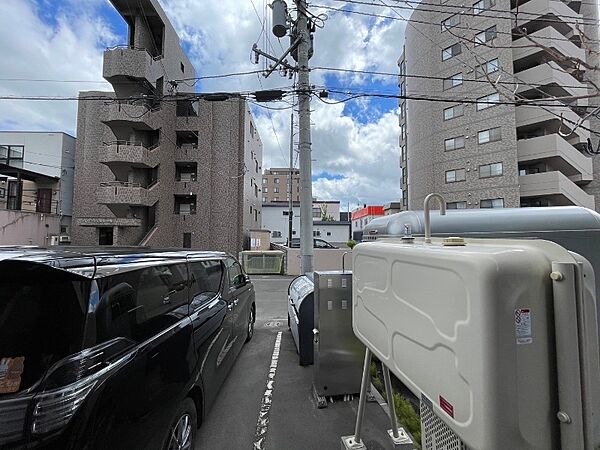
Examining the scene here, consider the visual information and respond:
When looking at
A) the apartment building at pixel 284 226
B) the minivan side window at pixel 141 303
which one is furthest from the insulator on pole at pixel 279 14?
the apartment building at pixel 284 226

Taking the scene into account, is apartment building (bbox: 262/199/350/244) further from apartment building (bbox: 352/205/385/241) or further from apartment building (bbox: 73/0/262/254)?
apartment building (bbox: 73/0/262/254)

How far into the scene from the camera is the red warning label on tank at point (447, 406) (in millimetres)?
1121

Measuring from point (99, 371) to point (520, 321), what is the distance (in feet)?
6.10

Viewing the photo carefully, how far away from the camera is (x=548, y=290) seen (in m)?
1.02

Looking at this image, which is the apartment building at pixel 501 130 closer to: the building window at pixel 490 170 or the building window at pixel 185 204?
the building window at pixel 490 170

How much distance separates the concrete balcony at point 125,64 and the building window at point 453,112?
20.2 metres

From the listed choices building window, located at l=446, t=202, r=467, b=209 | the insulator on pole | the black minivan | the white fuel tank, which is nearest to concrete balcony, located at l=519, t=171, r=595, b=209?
building window, located at l=446, t=202, r=467, b=209

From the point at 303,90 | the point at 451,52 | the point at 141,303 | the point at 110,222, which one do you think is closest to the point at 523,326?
the point at 141,303

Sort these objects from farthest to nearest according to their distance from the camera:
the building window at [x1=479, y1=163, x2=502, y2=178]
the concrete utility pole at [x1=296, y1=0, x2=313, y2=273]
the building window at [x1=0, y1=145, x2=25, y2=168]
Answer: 1. the building window at [x1=0, y1=145, x2=25, y2=168]
2. the building window at [x1=479, y1=163, x2=502, y2=178]
3. the concrete utility pole at [x1=296, y1=0, x2=313, y2=273]

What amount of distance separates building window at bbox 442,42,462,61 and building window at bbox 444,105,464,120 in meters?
3.51

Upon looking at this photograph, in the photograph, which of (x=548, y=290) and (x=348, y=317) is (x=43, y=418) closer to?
(x=548, y=290)

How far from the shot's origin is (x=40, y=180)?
21.8 meters

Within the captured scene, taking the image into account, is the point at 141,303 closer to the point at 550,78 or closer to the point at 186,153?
the point at 186,153

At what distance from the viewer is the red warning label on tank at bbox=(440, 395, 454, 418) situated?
112cm
